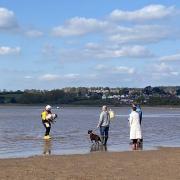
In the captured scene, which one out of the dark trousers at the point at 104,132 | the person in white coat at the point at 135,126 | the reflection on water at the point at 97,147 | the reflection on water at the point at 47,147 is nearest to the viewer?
the reflection on water at the point at 47,147

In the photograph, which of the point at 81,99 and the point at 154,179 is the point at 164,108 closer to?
the point at 81,99

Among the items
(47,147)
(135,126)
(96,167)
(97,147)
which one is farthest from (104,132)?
(96,167)

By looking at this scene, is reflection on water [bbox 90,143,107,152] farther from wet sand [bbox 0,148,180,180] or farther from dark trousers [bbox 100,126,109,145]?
wet sand [bbox 0,148,180,180]

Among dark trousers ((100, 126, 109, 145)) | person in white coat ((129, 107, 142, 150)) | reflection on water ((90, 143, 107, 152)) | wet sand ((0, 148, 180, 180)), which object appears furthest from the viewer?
dark trousers ((100, 126, 109, 145))

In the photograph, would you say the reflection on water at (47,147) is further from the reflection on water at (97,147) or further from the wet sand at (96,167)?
the wet sand at (96,167)

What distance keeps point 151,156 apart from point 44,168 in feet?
13.8

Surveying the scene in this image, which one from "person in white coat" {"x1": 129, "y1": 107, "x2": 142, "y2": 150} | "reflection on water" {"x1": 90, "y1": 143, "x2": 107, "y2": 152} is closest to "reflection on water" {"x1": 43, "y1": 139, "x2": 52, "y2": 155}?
"reflection on water" {"x1": 90, "y1": 143, "x2": 107, "y2": 152}

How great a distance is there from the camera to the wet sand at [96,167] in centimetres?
1253

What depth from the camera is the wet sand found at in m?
12.5

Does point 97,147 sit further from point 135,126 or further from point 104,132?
point 135,126

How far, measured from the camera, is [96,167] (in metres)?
14.2

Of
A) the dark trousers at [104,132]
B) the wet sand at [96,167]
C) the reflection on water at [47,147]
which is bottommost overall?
the reflection on water at [47,147]

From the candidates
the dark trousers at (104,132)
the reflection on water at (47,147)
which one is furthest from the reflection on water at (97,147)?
the reflection on water at (47,147)

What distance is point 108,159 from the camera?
53.1 feet
